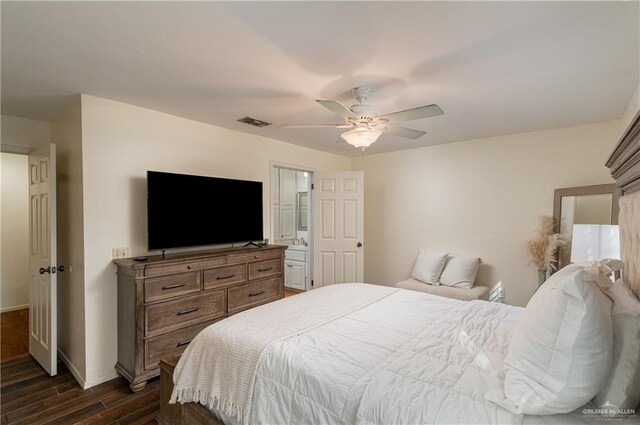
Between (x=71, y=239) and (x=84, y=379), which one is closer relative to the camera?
(x=84, y=379)

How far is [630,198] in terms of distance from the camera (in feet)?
4.56

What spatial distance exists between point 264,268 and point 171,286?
1032 mm

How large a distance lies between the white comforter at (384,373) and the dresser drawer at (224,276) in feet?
3.85

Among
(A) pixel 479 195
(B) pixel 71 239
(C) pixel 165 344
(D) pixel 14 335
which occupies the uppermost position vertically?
(A) pixel 479 195

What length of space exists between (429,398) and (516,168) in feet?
11.5

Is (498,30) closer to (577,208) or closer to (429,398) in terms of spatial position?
(429,398)

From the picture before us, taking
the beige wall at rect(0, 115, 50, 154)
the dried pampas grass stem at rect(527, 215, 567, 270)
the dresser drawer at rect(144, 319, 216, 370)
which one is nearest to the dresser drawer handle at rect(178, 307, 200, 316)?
the dresser drawer at rect(144, 319, 216, 370)

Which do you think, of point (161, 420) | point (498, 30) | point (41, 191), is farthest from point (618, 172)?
point (41, 191)

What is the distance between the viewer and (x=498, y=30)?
157cm

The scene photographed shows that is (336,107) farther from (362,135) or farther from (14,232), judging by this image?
(14,232)

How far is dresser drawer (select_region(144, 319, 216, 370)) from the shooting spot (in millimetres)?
2484

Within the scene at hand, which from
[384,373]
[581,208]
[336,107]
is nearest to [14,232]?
[336,107]

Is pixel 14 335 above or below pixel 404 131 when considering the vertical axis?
below

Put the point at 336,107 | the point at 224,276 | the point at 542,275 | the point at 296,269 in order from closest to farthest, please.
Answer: the point at 336,107 → the point at 224,276 → the point at 542,275 → the point at 296,269
